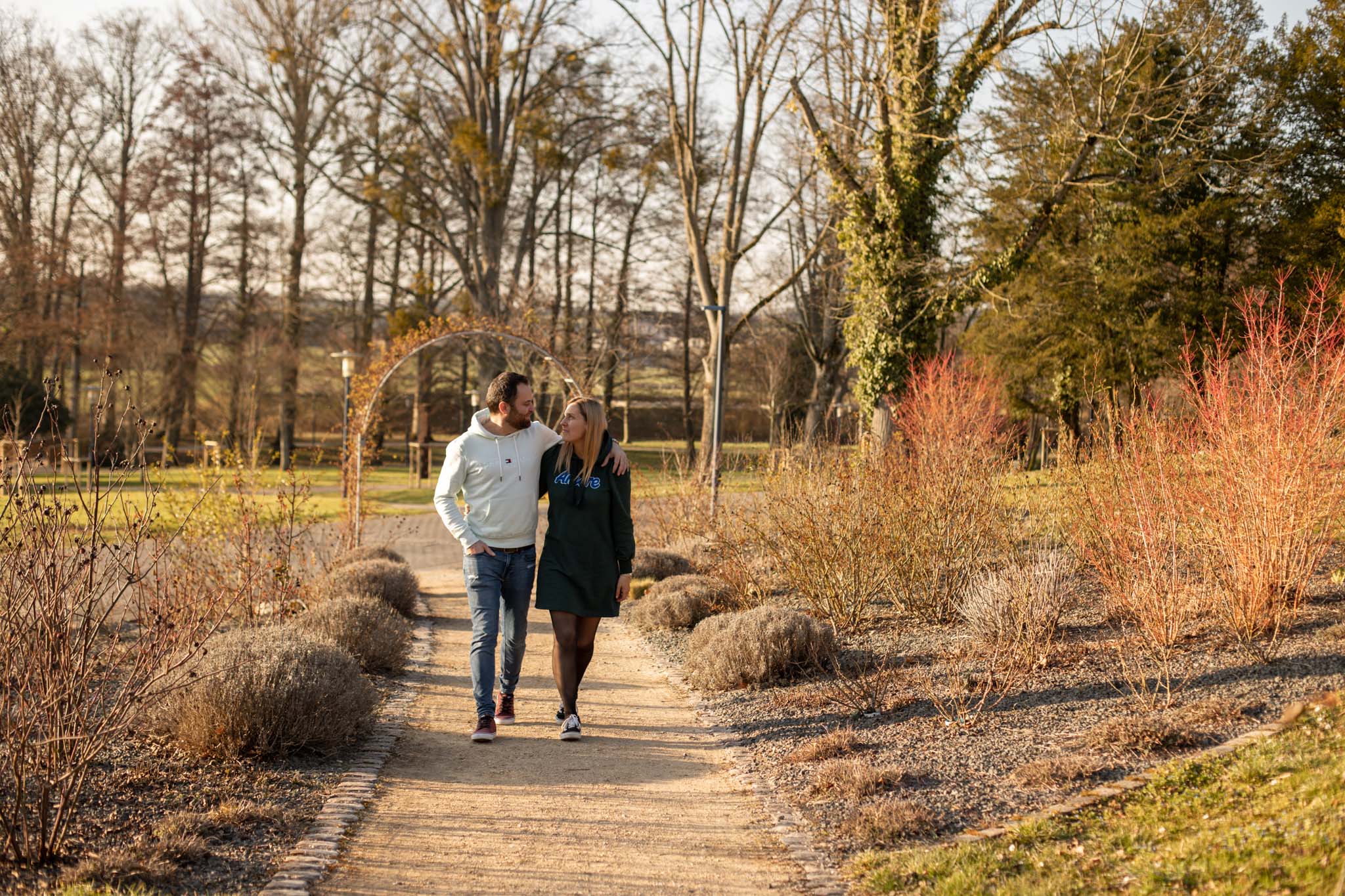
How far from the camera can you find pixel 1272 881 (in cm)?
349

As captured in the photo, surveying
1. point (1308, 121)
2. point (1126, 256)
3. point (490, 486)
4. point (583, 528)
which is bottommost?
point (583, 528)

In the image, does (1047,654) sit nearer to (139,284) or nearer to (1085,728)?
(1085,728)

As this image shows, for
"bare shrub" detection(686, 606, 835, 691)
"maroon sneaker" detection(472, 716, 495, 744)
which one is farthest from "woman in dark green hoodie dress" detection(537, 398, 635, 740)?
"bare shrub" detection(686, 606, 835, 691)

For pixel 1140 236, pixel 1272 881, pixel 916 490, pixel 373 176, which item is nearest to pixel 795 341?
pixel 1140 236

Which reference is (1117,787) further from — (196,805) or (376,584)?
(376,584)

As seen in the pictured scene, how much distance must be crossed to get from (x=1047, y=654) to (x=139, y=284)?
36883 mm

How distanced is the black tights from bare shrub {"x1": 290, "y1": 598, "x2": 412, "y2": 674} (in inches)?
88.7

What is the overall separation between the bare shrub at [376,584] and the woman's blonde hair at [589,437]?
442cm

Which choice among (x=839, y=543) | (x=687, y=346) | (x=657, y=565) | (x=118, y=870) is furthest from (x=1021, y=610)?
(x=687, y=346)

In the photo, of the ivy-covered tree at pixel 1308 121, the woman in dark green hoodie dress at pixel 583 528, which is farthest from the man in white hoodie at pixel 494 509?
the ivy-covered tree at pixel 1308 121

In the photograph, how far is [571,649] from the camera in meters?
6.32

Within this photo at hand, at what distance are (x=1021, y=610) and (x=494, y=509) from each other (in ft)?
11.5

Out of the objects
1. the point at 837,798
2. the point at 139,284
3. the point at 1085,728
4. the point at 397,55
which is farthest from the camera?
the point at 139,284

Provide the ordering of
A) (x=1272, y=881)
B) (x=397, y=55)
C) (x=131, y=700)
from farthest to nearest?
(x=397, y=55) < (x=131, y=700) < (x=1272, y=881)
